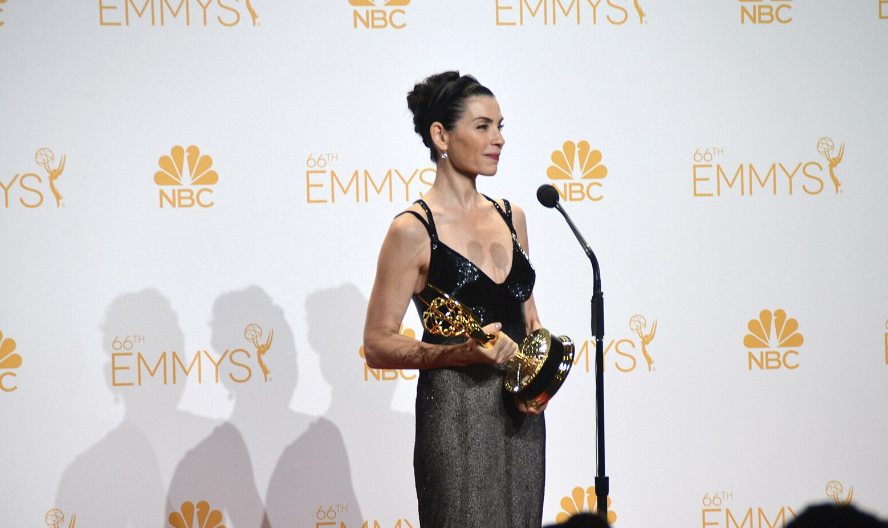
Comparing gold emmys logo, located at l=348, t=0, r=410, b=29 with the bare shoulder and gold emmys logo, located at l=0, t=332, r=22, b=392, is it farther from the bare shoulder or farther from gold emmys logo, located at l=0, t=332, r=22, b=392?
gold emmys logo, located at l=0, t=332, r=22, b=392

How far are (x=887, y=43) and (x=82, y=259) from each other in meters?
3.58

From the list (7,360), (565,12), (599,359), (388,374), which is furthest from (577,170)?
(7,360)

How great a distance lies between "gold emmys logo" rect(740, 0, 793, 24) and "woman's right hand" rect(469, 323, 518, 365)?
230cm

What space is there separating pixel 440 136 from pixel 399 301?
0.49 meters

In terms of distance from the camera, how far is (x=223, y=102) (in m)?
3.62

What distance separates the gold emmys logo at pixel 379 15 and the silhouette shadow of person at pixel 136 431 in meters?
1.42

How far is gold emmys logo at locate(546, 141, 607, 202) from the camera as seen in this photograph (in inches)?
145

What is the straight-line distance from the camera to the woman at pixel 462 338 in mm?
2246

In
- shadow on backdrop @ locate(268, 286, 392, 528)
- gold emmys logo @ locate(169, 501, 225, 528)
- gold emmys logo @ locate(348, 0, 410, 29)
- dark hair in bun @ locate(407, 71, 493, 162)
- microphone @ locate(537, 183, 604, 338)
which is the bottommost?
gold emmys logo @ locate(169, 501, 225, 528)

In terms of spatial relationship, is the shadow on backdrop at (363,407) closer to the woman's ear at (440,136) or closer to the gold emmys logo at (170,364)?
the gold emmys logo at (170,364)

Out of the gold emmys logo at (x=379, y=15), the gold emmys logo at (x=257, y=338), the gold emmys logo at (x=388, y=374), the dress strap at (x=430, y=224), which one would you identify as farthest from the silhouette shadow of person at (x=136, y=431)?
the dress strap at (x=430, y=224)

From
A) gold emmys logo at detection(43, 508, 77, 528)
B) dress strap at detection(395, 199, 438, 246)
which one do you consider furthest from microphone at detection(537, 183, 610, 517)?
gold emmys logo at detection(43, 508, 77, 528)

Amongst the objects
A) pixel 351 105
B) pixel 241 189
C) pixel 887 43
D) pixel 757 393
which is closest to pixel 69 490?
pixel 241 189

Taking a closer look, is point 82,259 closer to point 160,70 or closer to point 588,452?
point 160,70
